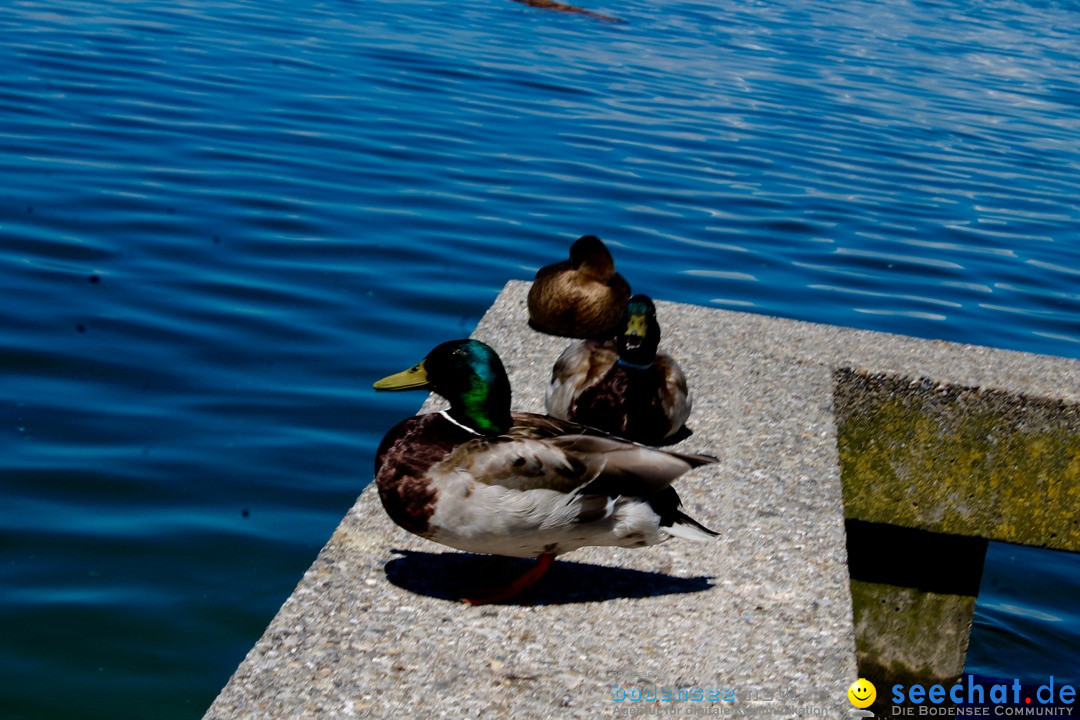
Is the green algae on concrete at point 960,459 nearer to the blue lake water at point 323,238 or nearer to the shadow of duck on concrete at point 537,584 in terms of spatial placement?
the blue lake water at point 323,238

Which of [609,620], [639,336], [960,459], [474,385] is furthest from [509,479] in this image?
[960,459]

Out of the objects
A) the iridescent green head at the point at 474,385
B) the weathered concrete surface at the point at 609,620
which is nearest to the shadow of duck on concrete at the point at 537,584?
the weathered concrete surface at the point at 609,620

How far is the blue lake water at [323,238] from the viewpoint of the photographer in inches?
206

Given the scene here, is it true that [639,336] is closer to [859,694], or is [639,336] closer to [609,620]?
[609,620]

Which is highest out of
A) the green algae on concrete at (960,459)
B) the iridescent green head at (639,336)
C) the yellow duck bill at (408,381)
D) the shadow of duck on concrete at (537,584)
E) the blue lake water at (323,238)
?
the yellow duck bill at (408,381)

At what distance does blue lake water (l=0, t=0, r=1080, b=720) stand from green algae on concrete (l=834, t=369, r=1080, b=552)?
1.18 metres

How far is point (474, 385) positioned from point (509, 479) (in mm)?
300

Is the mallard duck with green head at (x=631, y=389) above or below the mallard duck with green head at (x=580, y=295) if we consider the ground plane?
above

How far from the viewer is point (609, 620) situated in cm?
350

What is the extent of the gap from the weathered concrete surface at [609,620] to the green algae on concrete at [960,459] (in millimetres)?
512

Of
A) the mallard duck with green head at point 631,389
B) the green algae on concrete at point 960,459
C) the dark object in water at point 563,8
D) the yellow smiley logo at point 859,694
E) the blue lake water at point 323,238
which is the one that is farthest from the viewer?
the dark object in water at point 563,8

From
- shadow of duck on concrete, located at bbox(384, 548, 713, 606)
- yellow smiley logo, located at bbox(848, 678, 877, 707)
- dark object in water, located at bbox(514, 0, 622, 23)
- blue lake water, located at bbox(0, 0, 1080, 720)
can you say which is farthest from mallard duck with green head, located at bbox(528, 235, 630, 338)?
dark object in water, located at bbox(514, 0, 622, 23)

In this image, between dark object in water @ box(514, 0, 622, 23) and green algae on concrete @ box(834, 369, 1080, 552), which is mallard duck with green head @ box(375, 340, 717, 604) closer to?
green algae on concrete @ box(834, 369, 1080, 552)

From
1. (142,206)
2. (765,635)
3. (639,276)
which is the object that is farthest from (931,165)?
(765,635)
